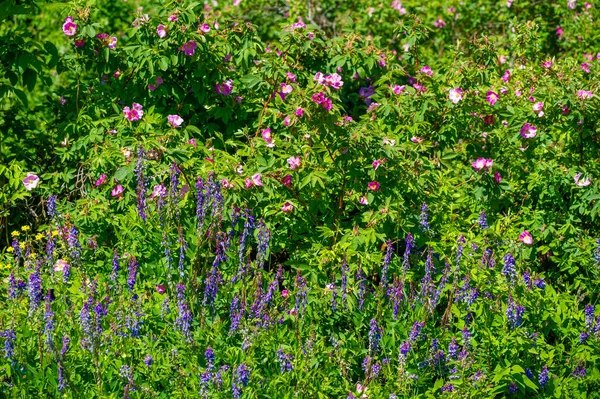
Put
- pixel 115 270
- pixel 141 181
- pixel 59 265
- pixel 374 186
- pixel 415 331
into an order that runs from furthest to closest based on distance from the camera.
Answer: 1. pixel 59 265
2. pixel 374 186
3. pixel 141 181
4. pixel 115 270
5. pixel 415 331

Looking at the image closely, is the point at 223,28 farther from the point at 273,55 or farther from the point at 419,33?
the point at 419,33

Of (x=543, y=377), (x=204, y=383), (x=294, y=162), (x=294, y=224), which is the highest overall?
(x=294, y=162)

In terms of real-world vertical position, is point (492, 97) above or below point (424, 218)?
above

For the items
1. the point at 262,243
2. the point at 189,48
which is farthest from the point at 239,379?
the point at 189,48

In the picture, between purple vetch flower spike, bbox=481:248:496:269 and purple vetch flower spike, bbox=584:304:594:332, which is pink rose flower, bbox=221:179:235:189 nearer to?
purple vetch flower spike, bbox=481:248:496:269

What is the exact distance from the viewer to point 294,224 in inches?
165

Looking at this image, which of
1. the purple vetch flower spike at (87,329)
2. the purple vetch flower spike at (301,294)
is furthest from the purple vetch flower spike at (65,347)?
the purple vetch flower spike at (301,294)

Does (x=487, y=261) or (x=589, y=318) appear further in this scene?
(x=487, y=261)

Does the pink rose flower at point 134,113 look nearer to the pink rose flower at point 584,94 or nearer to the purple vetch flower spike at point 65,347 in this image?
the purple vetch flower spike at point 65,347

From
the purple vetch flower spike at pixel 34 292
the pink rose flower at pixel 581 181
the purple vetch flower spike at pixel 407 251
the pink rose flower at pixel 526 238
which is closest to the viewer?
the purple vetch flower spike at pixel 34 292

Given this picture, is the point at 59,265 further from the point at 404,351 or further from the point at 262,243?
the point at 404,351

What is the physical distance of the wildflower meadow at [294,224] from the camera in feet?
11.1

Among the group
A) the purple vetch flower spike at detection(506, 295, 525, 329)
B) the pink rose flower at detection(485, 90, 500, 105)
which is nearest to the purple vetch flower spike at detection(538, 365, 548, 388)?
the purple vetch flower spike at detection(506, 295, 525, 329)

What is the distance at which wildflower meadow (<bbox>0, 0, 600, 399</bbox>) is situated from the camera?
3.38 meters
